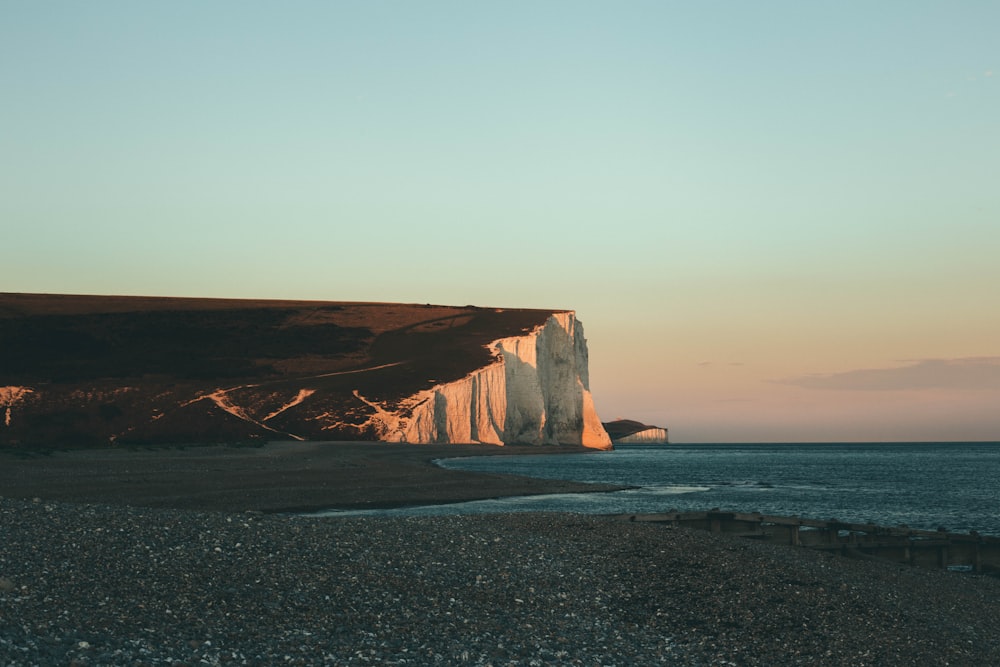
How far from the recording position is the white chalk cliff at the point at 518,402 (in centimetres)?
11138

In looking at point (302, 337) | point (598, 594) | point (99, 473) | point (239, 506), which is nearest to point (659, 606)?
point (598, 594)

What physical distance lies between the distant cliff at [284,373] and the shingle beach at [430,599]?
83.2 meters

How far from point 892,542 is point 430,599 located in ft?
56.0

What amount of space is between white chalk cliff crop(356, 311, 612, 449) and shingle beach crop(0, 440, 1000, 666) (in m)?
86.0

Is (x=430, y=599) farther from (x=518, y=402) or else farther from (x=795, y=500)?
(x=518, y=402)

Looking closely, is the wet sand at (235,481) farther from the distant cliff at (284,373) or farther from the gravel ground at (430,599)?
the distant cliff at (284,373)

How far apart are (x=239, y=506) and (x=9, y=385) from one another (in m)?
85.1

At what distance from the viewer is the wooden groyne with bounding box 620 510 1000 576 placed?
27.2m

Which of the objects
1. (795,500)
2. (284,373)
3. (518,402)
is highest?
(284,373)

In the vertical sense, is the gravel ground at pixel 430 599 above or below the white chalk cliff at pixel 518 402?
below

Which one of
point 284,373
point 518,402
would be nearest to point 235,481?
point 284,373

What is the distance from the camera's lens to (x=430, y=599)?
17.0 meters

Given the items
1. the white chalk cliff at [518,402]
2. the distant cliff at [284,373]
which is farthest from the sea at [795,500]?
the distant cliff at [284,373]

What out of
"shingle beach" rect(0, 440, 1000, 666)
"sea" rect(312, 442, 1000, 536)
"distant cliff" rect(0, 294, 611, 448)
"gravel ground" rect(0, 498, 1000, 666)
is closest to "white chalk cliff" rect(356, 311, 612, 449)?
"distant cliff" rect(0, 294, 611, 448)
